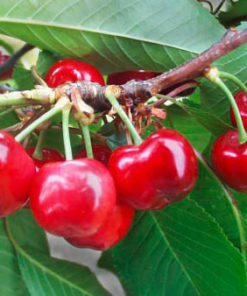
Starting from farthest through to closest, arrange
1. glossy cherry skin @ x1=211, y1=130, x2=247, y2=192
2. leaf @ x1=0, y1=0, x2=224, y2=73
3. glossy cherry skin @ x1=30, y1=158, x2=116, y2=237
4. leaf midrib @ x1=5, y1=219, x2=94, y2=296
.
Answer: leaf midrib @ x1=5, y1=219, x2=94, y2=296
leaf @ x1=0, y1=0, x2=224, y2=73
glossy cherry skin @ x1=211, y1=130, x2=247, y2=192
glossy cherry skin @ x1=30, y1=158, x2=116, y2=237

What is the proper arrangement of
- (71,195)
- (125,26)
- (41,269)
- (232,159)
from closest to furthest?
(71,195) < (232,159) < (125,26) < (41,269)

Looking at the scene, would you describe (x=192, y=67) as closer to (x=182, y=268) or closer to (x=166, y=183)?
(x=166, y=183)

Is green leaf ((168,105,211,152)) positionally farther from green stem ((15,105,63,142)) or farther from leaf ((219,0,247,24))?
green stem ((15,105,63,142))

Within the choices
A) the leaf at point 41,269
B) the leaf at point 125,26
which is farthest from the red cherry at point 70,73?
the leaf at point 41,269

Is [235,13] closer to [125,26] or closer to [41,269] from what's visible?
[125,26]

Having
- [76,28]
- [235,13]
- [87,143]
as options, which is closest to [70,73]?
[76,28]

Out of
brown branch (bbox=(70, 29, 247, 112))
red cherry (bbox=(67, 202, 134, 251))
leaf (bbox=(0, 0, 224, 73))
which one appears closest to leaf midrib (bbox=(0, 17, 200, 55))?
leaf (bbox=(0, 0, 224, 73))
